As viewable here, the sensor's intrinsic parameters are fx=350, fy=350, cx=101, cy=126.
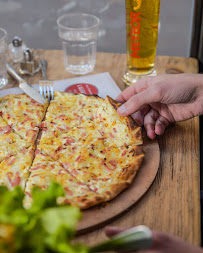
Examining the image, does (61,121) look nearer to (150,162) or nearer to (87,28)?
(150,162)

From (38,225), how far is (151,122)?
1.10 meters

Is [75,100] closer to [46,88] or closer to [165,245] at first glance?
[46,88]

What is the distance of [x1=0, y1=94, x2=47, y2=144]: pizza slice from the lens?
1.75 metres

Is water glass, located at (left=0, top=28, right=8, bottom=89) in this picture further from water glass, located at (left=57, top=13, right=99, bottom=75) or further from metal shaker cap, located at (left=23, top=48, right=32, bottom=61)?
water glass, located at (left=57, top=13, right=99, bottom=75)

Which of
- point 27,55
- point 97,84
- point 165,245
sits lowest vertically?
point 97,84

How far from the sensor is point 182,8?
473 cm

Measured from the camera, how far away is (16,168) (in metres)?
1.51

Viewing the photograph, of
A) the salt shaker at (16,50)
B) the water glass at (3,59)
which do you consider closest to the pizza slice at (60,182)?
the water glass at (3,59)

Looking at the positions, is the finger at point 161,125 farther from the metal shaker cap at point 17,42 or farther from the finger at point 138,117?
the metal shaker cap at point 17,42

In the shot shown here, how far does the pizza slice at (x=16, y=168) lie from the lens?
142 centimetres

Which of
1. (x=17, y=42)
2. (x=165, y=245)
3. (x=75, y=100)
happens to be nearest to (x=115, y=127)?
(x=75, y=100)

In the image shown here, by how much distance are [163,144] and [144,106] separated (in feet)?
0.80

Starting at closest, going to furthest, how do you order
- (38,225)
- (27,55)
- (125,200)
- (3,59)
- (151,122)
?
(38,225), (125,200), (151,122), (3,59), (27,55)

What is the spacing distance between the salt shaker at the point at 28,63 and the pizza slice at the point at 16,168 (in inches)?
31.2
